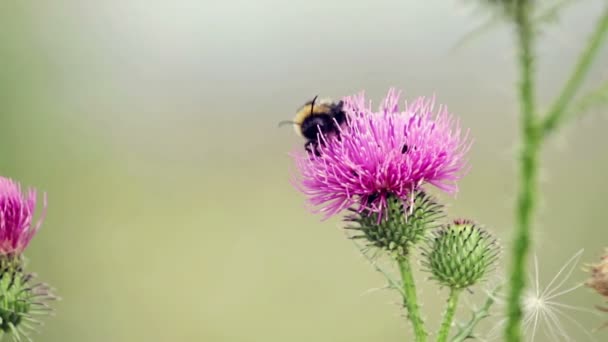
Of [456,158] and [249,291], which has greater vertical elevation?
[249,291]

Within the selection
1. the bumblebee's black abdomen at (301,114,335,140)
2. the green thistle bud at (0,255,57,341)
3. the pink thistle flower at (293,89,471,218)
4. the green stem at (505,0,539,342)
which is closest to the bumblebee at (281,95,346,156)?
the bumblebee's black abdomen at (301,114,335,140)

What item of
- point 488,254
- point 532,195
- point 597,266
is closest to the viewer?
point 532,195

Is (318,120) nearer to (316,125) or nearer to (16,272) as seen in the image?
(316,125)

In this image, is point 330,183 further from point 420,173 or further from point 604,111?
point 604,111

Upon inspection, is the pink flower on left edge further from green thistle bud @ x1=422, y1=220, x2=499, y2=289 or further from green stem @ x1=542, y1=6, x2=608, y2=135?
green stem @ x1=542, y1=6, x2=608, y2=135

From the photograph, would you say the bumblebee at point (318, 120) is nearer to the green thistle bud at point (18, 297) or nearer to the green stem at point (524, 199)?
the green thistle bud at point (18, 297)

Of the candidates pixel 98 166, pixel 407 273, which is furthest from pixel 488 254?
pixel 98 166
